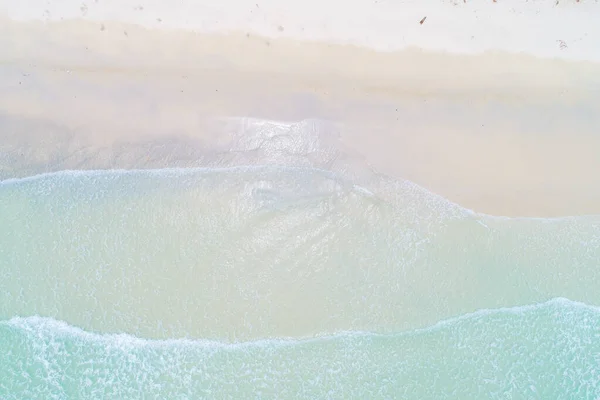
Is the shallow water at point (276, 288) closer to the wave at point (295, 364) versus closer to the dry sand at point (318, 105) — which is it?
the wave at point (295, 364)

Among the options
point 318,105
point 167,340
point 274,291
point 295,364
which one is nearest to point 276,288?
point 274,291

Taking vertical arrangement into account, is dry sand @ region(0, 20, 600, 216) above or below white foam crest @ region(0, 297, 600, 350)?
above

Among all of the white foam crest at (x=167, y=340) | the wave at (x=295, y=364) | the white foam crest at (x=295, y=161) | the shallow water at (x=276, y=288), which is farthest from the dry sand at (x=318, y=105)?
the wave at (x=295, y=364)

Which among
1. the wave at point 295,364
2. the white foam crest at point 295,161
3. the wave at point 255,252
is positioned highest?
the white foam crest at point 295,161

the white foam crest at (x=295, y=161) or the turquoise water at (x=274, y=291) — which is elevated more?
the white foam crest at (x=295, y=161)

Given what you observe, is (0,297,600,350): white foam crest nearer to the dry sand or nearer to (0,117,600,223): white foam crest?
Answer: (0,117,600,223): white foam crest

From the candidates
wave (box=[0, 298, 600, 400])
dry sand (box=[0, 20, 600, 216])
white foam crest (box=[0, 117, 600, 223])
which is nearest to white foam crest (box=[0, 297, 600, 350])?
wave (box=[0, 298, 600, 400])

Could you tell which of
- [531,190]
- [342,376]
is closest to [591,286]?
[531,190]

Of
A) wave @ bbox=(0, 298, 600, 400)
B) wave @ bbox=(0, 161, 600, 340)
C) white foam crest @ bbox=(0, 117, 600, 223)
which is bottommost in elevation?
wave @ bbox=(0, 298, 600, 400)
